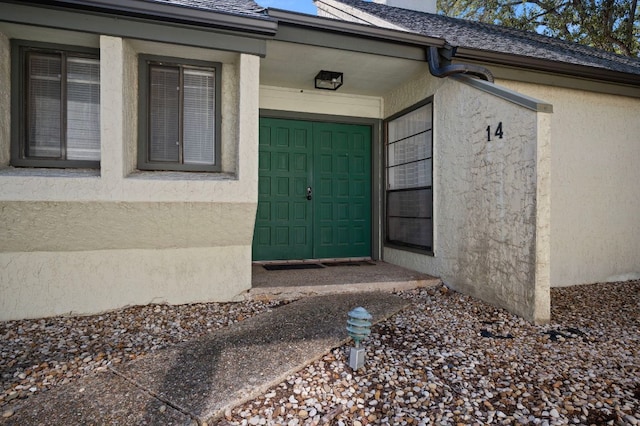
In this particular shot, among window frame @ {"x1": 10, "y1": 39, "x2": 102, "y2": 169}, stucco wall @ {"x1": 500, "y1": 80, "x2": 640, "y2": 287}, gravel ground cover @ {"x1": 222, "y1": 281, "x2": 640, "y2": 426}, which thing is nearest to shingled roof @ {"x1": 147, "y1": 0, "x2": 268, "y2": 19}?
window frame @ {"x1": 10, "y1": 39, "x2": 102, "y2": 169}

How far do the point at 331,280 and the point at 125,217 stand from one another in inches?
94.0

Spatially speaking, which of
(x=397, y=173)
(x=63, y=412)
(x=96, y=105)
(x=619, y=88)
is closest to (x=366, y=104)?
(x=397, y=173)

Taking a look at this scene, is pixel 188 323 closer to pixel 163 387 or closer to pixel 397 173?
pixel 163 387

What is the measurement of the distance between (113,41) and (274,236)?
3361mm

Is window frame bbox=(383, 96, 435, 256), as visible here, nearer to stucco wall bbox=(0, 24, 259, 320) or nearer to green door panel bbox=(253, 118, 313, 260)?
green door panel bbox=(253, 118, 313, 260)

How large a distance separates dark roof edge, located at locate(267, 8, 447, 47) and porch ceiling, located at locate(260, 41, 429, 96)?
0.25 metres

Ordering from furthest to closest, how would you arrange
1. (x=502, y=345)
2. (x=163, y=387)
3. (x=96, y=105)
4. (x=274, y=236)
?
(x=274, y=236) < (x=96, y=105) < (x=502, y=345) < (x=163, y=387)

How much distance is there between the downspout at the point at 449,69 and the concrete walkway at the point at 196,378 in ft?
9.74

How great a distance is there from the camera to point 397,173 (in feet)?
19.8

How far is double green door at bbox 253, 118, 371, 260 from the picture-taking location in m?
5.98

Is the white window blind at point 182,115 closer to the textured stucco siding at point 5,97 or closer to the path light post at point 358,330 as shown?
the textured stucco siding at point 5,97

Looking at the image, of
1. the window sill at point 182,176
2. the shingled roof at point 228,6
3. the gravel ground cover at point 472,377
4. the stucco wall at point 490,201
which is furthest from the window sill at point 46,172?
the stucco wall at point 490,201

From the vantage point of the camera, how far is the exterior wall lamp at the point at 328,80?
17.5ft

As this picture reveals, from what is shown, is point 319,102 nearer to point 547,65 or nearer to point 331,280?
point 331,280
